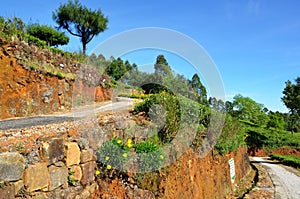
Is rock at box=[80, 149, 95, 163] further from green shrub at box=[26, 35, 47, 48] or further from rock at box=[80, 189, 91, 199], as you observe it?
green shrub at box=[26, 35, 47, 48]

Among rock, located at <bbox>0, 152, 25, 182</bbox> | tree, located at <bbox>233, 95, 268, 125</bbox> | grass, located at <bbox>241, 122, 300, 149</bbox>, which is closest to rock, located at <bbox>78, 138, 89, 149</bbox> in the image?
rock, located at <bbox>0, 152, 25, 182</bbox>

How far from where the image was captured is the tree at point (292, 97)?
89.9 ft

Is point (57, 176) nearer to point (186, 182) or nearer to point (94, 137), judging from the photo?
point (94, 137)

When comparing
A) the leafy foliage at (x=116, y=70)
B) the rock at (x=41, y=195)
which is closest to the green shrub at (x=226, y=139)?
the rock at (x=41, y=195)

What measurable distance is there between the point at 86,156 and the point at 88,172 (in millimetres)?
236

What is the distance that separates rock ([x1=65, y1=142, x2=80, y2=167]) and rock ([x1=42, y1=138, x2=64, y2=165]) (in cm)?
10

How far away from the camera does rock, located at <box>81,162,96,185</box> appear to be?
360cm

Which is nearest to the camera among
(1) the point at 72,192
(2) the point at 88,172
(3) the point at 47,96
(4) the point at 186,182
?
(1) the point at 72,192

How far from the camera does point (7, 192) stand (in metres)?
2.54

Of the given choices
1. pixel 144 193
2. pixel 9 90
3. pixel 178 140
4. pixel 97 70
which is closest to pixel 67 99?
pixel 9 90

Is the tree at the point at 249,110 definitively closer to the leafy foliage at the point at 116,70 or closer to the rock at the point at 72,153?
the leafy foliage at the point at 116,70

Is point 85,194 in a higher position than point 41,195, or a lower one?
lower

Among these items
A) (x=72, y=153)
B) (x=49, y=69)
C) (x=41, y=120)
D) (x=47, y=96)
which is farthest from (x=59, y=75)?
(x=72, y=153)

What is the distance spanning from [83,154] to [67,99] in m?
6.99
